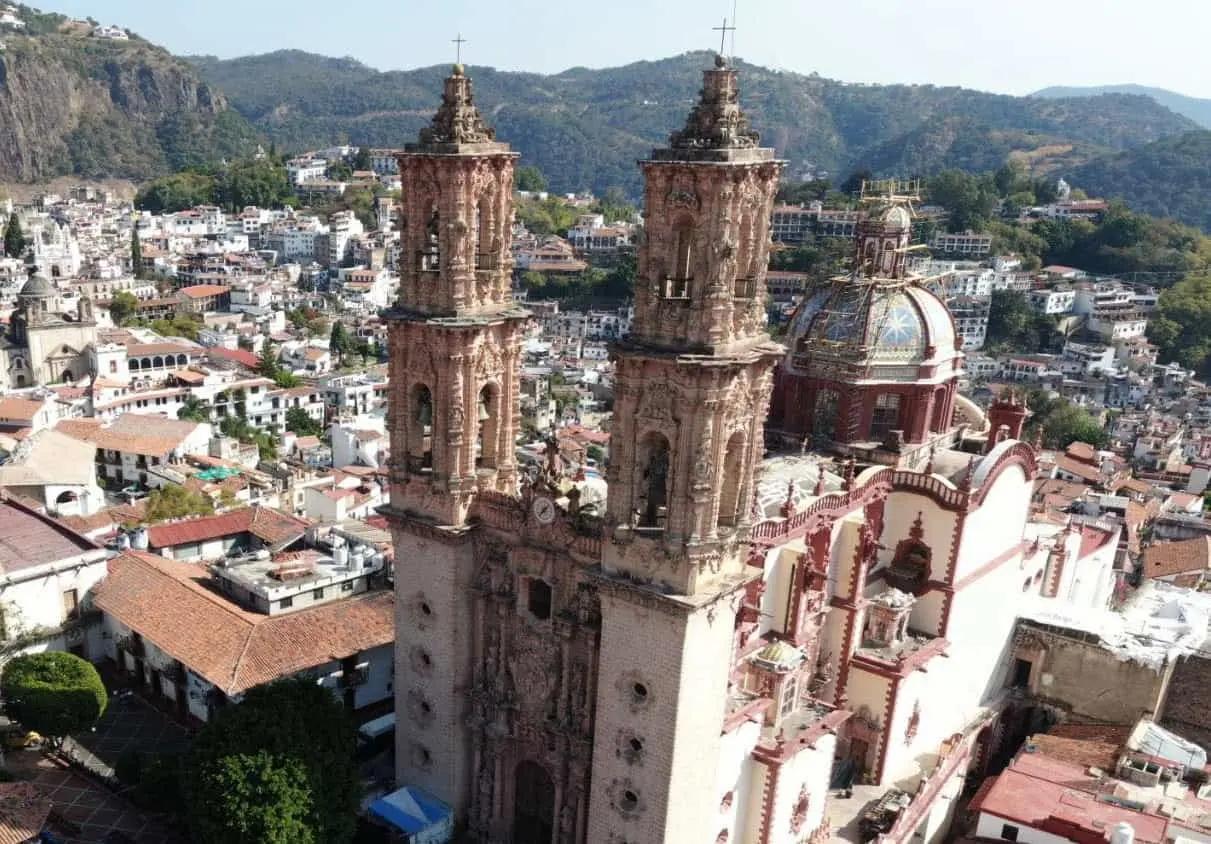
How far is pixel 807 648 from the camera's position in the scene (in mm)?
29859

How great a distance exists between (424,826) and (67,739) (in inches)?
565

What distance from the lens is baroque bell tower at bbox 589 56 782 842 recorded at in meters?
22.4

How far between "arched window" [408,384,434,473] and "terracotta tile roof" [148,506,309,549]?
18705 mm

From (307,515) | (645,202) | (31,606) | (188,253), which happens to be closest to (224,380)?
(307,515)

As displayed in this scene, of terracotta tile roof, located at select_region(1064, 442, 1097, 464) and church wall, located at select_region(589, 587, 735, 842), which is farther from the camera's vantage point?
terracotta tile roof, located at select_region(1064, 442, 1097, 464)

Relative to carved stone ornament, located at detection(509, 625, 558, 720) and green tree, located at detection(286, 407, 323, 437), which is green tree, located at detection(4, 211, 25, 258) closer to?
green tree, located at detection(286, 407, 323, 437)

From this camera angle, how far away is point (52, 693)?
3167 cm

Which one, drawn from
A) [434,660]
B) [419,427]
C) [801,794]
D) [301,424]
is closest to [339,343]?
[301,424]

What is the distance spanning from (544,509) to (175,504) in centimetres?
3106

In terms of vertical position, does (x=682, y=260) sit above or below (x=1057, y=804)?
above

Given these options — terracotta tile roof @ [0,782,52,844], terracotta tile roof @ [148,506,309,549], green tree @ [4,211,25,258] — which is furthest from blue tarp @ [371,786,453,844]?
green tree @ [4,211,25,258]

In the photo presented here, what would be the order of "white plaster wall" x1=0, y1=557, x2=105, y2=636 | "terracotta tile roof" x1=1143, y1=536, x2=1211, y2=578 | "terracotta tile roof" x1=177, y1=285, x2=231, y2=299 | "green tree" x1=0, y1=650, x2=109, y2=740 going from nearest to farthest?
"green tree" x1=0, y1=650, x2=109, y2=740, "white plaster wall" x1=0, y1=557, x2=105, y2=636, "terracotta tile roof" x1=1143, y1=536, x2=1211, y2=578, "terracotta tile roof" x1=177, y1=285, x2=231, y2=299

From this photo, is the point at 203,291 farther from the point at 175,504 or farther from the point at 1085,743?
the point at 1085,743

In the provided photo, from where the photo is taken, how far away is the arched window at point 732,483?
24.1m
